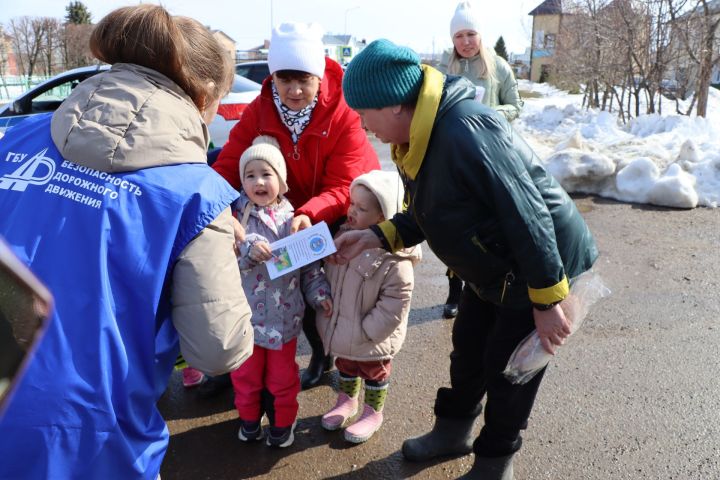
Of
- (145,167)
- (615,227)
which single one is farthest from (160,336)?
(615,227)

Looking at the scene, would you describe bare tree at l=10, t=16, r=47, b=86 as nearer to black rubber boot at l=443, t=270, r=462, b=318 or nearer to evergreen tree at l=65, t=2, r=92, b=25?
evergreen tree at l=65, t=2, r=92, b=25

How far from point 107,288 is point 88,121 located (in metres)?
0.41

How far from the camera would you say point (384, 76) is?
1.87 metres

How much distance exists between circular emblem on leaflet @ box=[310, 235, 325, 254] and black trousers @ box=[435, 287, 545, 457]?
69cm

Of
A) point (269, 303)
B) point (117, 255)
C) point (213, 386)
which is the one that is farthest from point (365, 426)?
point (117, 255)

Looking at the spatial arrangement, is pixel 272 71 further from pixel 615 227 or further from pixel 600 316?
pixel 615 227

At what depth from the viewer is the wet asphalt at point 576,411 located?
2637mm

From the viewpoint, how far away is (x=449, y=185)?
1.87 meters

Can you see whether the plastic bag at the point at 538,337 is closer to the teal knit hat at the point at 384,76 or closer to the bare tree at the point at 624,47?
the teal knit hat at the point at 384,76

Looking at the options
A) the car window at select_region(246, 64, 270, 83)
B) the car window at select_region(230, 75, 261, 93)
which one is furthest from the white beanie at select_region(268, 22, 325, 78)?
the car window at select_region(246, 64, 270, 83)

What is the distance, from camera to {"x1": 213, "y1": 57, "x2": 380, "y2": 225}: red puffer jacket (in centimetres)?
277

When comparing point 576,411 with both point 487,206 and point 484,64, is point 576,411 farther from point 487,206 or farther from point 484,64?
point 484,64

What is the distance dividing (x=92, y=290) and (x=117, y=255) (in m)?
0.10

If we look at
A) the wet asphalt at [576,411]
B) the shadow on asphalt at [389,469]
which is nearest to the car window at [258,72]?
the wet asphalt at [576,411]
